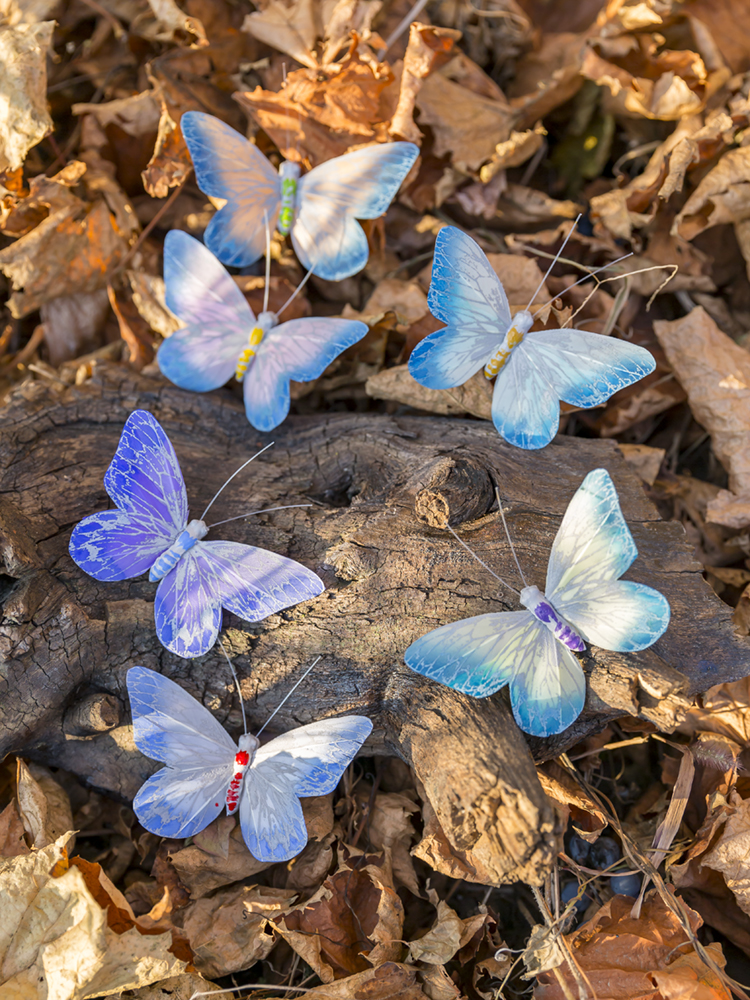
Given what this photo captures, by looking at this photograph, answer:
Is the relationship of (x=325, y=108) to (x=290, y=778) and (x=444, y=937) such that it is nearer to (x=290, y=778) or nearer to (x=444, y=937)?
(x=290, y=778)

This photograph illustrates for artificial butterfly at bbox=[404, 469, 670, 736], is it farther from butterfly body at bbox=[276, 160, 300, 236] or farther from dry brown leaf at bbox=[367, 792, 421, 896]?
butterfly body at bbox=[276, 160, 300, 236]

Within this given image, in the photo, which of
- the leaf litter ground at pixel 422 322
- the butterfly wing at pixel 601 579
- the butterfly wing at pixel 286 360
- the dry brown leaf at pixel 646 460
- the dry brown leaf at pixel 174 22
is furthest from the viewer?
the dry brown leaf at pixel 174 22

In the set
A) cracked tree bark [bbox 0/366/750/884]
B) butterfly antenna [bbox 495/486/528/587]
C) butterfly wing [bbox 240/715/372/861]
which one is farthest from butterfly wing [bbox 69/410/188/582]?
butterfly antenna [bbox 495/486/528/587]

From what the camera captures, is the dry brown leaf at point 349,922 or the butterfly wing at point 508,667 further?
the dry brown leaf at point 349,922

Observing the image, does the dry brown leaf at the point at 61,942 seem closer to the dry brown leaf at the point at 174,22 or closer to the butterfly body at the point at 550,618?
the butterfly body at the point at 550,618

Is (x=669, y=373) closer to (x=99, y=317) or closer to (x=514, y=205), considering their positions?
(x=514, y=205)

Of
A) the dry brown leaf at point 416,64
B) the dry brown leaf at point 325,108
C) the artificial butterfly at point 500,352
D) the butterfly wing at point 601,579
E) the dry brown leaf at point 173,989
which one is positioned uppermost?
the dry brown leaf at point 416,64

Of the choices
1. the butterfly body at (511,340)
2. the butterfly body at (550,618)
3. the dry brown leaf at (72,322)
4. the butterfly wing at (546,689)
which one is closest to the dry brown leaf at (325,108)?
the dry brown leaf at (72,322)
